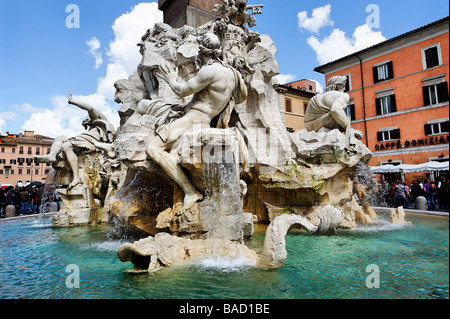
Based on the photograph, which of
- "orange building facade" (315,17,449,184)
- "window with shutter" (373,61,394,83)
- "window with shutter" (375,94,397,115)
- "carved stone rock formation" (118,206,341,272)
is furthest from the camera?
"window with shutter" (375,94,397,115)

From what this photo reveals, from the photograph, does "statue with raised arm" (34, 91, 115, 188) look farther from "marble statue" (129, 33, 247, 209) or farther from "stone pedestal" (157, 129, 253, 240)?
"stone pedestal" (157, 129, 253, 240)

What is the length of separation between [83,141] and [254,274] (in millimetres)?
6381

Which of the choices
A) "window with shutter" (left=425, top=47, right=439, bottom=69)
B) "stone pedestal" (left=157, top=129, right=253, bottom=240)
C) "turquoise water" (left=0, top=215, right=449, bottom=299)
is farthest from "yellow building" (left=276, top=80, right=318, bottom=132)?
"stone pedestal" (left=157, top=129, right=253, bottom=240)

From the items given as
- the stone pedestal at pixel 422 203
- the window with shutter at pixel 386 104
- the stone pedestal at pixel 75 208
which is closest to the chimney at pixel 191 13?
the stone pedestal at pixel 75 208

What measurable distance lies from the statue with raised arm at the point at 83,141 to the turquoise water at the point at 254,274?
308 centimetres

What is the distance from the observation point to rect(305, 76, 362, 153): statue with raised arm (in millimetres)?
6309

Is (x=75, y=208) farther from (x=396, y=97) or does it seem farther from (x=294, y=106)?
(x=294, y=106)

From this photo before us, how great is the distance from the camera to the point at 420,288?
263cm

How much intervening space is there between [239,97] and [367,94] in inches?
846

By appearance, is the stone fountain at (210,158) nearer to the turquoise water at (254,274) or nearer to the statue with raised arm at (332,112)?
the statue with raised arm at (332,112)

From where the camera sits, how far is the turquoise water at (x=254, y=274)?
8.75 ft

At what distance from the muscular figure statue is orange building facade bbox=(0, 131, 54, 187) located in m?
47.3

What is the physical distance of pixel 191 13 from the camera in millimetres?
7762

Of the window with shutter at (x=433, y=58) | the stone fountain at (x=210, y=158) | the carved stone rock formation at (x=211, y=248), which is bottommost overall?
the carved stone rock formation at (x=211, y=248)
